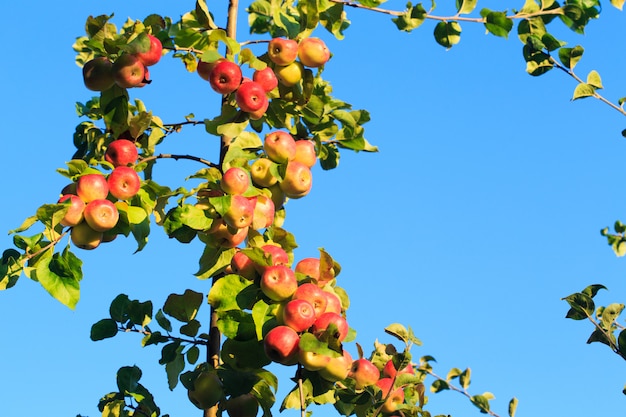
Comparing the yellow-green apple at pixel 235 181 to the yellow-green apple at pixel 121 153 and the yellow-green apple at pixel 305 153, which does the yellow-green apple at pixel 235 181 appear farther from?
the yellow-green apple at pixel 121 153

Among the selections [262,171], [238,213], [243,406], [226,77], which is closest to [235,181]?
[238,213]

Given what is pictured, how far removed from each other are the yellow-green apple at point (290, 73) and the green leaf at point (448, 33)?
988 mm

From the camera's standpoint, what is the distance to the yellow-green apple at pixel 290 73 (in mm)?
4086

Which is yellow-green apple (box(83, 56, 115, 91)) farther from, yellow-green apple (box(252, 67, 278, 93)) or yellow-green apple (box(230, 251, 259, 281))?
yellow-green apple (box(230, 251, 259, 281))

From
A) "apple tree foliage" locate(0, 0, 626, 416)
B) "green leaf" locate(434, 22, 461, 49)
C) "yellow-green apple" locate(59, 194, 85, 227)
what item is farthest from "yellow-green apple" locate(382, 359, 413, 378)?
"green leaf" locate(434, 22, 461, 49)

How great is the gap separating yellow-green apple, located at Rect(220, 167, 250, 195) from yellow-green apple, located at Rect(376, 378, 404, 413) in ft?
3.77

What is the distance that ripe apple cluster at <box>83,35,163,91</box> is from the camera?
405cm

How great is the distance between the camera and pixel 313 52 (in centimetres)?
405

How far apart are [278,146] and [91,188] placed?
0.85m

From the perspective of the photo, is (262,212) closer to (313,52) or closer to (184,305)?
(184,305)

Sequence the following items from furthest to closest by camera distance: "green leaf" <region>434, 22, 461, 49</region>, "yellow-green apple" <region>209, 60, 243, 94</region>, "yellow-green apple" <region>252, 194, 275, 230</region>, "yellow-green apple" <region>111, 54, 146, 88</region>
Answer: "green leaf" <region>434, 22, 461, 49</region>
"yellow-green apple" <region>111, 54, 146, 88</region>
"yellow-green apple" <region>209, 60, 243, 94</region>
"yellow-green apple" <region>252, 194, 275, 230</region>

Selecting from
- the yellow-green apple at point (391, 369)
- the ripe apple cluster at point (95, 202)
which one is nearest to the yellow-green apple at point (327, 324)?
the yellow-green apple at point (391, 369)

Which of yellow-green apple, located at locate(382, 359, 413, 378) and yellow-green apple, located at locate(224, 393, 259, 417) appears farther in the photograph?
yellow-green apple, located at locate(382, 359, 413, 378)

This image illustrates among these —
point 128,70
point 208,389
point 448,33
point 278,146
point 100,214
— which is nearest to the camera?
point 100,214
